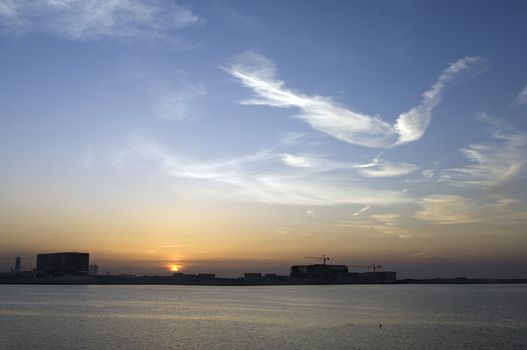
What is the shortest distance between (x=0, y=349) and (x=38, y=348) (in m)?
3.75

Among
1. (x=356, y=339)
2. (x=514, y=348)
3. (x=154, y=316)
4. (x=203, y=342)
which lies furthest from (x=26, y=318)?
(x=514, y=348)

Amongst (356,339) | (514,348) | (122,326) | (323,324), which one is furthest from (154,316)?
(514,348)

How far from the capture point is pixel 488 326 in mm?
86500

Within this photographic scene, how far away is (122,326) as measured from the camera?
8262cm

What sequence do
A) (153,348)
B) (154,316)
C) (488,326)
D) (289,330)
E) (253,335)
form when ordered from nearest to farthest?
1. (153,348)
2. (253,335)
3. (289,330)
4. (488,326)
5. (154,316)

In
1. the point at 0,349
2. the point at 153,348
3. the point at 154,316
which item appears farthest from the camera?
the point at 154,316

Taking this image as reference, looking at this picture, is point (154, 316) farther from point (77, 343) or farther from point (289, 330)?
point (77, 343)

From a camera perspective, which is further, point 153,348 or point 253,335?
point 253,335

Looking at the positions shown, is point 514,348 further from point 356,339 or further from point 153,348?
point 153,348

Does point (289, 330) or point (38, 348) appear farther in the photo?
point (289, 330)

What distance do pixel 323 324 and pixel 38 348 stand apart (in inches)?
1821

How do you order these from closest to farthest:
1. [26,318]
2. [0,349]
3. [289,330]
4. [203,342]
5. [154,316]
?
[0,349]
[203,342]
[289,330]
[26,318]
[154,316]

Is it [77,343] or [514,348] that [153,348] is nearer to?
[77,343]

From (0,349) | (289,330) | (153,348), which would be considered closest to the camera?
(0,349)
